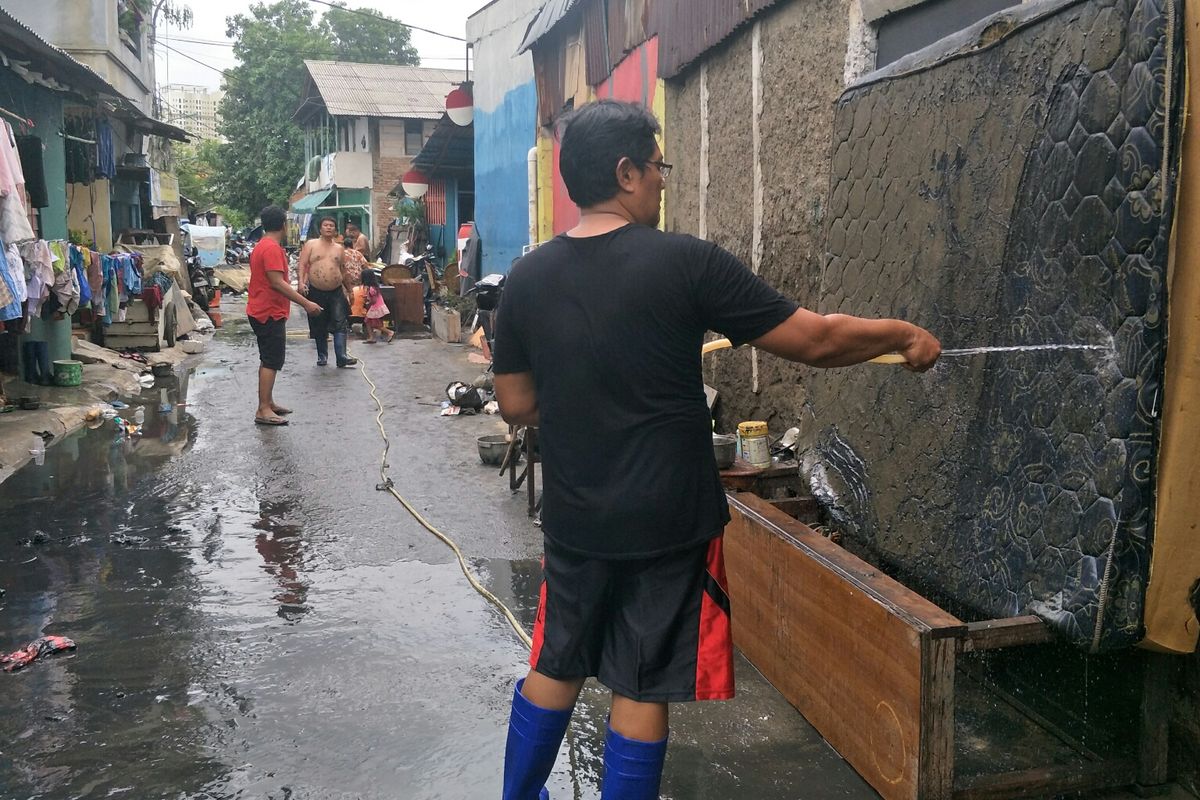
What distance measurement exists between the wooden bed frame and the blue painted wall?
1254 cm

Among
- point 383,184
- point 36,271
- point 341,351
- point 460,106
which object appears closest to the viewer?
point 36,271

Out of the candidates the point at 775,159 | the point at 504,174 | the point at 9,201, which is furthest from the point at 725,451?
the point at 504,174

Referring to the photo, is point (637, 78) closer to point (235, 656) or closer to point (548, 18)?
point (548, 18)

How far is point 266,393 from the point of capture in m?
9.50

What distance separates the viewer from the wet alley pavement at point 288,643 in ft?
10.7

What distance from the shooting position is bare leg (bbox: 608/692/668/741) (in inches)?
99.3

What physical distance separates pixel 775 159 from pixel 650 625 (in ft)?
12.3

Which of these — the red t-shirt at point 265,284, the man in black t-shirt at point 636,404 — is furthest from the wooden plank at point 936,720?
the red t-shirt at point 265,284

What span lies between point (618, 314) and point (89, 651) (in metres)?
3.07

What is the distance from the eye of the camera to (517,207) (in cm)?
1650

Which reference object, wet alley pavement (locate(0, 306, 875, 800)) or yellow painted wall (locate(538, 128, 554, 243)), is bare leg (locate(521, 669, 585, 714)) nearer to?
wet alley pavement (locate(0, 306, 875, 800))

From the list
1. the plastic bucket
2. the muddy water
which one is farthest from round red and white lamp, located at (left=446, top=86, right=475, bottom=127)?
the muddy water

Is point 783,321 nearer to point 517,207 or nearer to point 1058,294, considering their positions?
point 1058,294

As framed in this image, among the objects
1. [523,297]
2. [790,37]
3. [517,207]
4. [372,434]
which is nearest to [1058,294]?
[523,297]
